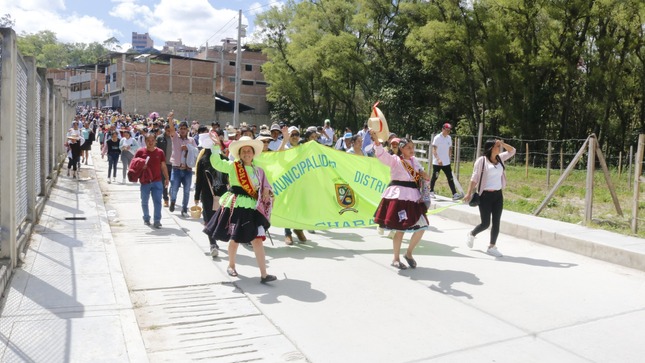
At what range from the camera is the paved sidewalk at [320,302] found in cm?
473

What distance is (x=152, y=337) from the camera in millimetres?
4934

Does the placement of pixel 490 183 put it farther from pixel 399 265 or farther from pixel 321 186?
pixel 321 186

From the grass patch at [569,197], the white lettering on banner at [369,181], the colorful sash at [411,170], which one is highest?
the colorful sash at [411,170]

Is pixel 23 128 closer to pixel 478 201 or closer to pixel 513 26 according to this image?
pixel 478 201

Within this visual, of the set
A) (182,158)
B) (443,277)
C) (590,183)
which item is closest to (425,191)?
(443,277)

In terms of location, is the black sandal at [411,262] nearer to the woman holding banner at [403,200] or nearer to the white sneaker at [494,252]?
the woman holding banner at [403,200]

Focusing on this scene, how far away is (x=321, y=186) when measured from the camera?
969cm

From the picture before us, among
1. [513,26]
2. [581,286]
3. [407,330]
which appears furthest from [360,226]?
[513,26]

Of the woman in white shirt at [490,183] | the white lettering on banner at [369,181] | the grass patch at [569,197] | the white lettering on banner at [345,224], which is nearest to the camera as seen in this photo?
the woman in white shirt at [490,183]

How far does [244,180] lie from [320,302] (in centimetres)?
163

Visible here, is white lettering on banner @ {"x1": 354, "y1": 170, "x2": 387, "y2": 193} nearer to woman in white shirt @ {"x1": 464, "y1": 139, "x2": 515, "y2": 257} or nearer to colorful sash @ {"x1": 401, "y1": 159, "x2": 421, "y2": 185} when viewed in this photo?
woman in white shirt @ {"x1": 464, "y1": 139, "x2": 515, "y2": 257}

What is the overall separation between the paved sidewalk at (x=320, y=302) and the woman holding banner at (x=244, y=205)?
0.54 m

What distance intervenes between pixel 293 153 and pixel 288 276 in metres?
3.04

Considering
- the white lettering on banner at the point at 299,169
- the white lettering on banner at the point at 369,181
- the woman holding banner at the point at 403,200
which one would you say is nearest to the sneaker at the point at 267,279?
the woman holding banner at the point at 403,200
